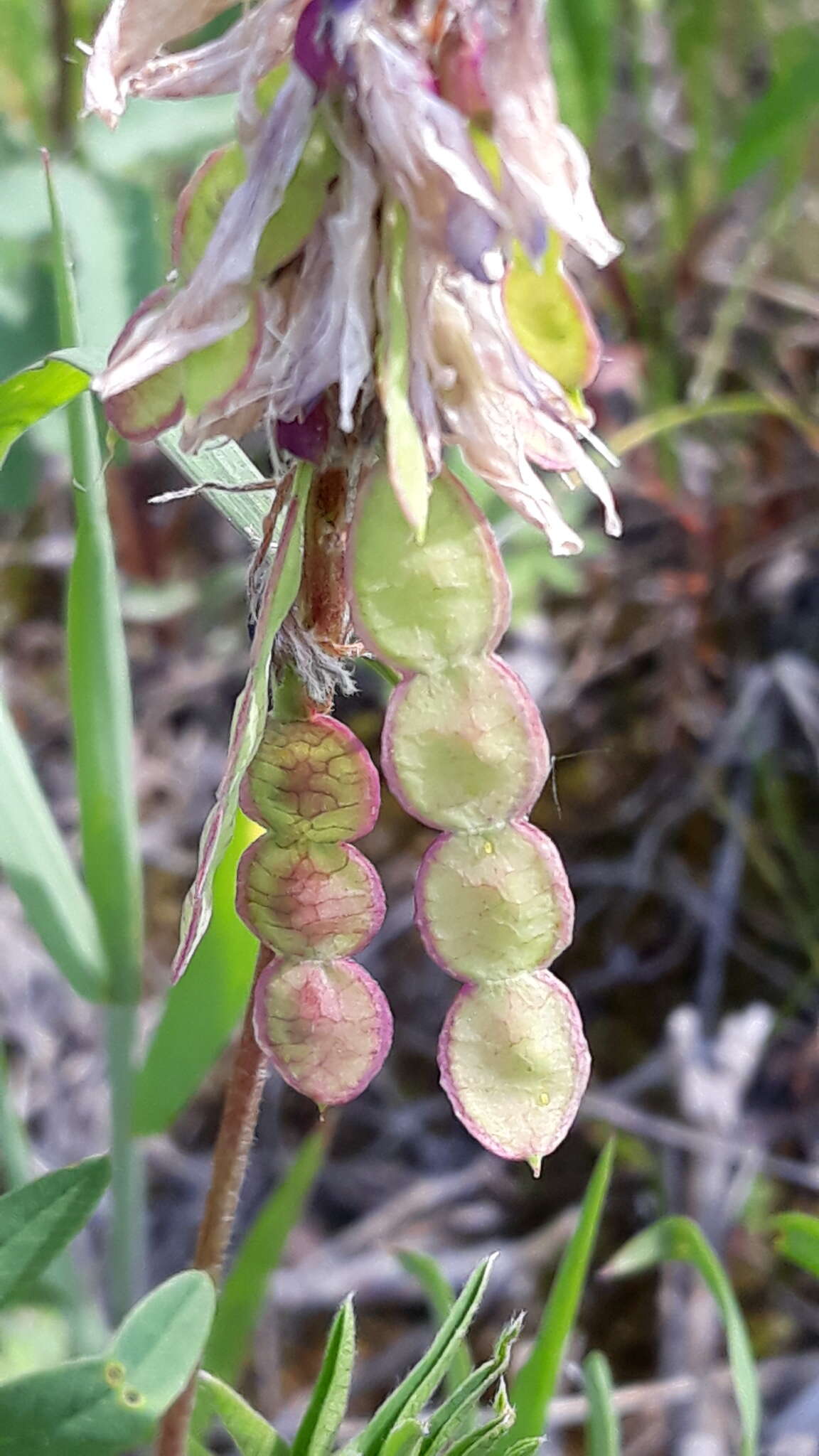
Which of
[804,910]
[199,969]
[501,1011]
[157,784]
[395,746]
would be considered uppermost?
[395,746]

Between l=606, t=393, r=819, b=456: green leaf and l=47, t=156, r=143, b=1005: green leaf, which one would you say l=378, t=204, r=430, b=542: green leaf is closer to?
l=47, t=156, r=143, b=1005: green leaf

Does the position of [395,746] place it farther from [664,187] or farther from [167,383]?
[664,187]

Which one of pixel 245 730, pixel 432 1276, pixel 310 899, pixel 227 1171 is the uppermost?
pixel 245 730

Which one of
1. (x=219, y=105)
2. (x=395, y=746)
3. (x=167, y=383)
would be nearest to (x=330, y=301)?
(x=167, y=383)

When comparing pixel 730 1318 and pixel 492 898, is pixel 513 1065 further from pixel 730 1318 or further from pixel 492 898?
pixel 730 1318

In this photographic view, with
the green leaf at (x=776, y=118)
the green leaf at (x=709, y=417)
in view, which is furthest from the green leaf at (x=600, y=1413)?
the green leaf at (x=776, y=118)

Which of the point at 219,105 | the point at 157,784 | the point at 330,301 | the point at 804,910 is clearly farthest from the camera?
the point at 157,784

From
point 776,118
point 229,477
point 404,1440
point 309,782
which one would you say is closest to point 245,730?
point 309,782
